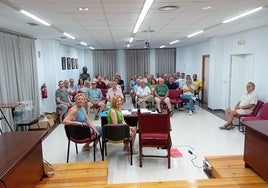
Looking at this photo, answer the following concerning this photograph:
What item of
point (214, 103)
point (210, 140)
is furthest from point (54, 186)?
point (214, 103)

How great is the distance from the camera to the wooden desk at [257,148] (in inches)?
98.5

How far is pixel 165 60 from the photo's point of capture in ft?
41.5

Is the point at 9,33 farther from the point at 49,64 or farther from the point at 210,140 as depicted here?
the point at 210,140

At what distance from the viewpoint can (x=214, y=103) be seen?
7691 mm

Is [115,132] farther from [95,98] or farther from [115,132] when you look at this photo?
[95,98]

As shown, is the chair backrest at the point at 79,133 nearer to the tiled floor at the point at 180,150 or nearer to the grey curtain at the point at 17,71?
the tiled floor at the point at 180,150

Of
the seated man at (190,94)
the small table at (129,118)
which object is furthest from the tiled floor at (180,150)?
the seated man at (190,94)

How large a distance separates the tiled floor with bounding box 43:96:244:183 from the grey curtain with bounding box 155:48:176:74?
6.70 metres

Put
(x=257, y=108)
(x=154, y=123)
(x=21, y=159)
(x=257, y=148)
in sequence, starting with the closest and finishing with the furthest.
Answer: (x=21, y=159) → (x=257, y=148) → (x=154, y=123) → (x=257, y=108)

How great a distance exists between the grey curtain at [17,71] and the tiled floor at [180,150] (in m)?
1.20

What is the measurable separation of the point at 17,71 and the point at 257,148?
17.2 ft

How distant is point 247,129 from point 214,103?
16.3 ft

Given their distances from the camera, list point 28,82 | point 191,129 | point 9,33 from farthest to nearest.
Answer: point 28,82
point 191,129
point 9,33

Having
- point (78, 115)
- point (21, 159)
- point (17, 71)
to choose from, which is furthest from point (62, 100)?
point (21, 159)
